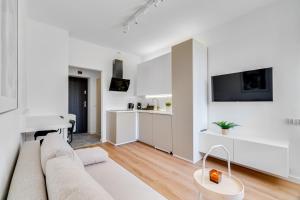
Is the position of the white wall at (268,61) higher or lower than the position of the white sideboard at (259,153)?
higher

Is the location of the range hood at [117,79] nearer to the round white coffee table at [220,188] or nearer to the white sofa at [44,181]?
the white sofa at [44,181]

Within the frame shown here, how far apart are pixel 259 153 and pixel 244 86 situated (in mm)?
1113

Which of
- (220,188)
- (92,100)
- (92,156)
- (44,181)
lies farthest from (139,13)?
(92,100)

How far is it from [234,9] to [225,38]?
1.69 ft

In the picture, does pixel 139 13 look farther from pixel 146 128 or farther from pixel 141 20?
pixel 146 128

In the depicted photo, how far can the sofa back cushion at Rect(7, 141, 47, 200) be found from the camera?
588 mm

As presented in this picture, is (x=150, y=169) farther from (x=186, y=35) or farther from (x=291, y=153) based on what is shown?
(x=186, y=35)

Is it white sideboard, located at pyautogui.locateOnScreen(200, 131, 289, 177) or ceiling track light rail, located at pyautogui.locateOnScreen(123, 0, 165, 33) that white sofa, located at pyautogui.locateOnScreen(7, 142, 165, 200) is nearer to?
white sideboard, located at pyautogui.locateOnScreen(200, 131, 289, 177)

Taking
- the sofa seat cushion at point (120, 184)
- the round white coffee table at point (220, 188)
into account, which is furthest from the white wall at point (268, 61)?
the sofa seat cushion at point (120, 184)

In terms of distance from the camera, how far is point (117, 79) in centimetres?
419

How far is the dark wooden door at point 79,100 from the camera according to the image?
5059mm

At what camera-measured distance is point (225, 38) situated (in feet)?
9.23

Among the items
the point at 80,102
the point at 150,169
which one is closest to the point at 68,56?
the point at 80,102

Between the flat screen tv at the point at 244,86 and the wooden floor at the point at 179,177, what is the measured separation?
1253 mm
